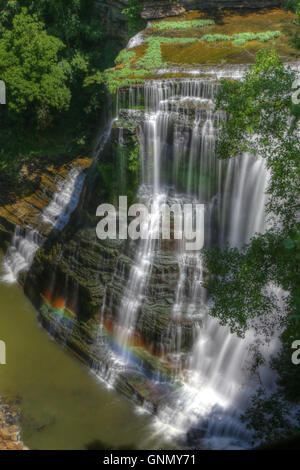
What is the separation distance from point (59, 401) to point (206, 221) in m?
8.91

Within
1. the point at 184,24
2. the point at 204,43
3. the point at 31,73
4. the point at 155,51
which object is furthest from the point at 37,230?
the point at 184,24

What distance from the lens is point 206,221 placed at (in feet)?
55.7

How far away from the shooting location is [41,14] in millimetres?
27312

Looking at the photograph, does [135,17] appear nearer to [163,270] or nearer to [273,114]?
[163,270]

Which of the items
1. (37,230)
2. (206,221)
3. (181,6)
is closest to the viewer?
(206,221)

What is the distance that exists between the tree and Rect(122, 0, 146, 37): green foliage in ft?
16.2

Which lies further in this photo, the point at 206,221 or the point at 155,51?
the point at 155,51

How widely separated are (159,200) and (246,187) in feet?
12.0

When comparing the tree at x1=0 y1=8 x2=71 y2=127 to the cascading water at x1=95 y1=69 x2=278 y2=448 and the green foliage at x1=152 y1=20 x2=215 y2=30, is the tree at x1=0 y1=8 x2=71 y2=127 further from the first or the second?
the cascading water at x1=95 y1=69 x2=278 y2=448

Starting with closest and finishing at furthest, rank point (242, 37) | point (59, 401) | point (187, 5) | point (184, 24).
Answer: point (59, 401) < point (242, 37) < point (184, 24) < point (187, 5)

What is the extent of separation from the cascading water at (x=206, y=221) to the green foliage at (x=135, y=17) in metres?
10.4

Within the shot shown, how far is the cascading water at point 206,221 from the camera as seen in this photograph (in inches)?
573

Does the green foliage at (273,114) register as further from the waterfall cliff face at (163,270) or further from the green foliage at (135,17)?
the green foliage at (135,17)

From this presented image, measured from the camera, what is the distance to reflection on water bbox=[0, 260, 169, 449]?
13.7 m
